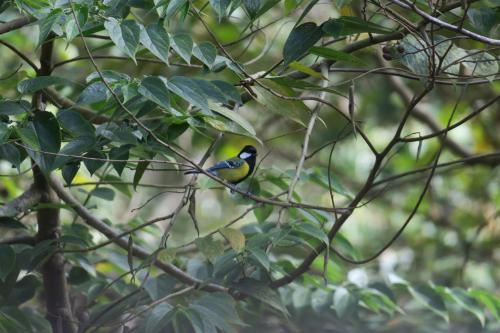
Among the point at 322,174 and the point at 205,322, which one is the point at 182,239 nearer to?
the point at 322,174

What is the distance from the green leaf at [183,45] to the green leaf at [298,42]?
0.22 metres

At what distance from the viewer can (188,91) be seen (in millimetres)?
1501

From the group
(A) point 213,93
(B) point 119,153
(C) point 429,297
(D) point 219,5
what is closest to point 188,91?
(A) point 213,93

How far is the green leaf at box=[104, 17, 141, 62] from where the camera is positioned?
1407 mm

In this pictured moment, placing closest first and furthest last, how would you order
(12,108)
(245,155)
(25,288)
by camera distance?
(12,108) < (25,288) < (245,155)

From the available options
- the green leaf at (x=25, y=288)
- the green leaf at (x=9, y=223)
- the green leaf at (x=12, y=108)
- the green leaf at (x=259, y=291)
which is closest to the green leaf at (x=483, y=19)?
the green leaf at (x=259, y=291)

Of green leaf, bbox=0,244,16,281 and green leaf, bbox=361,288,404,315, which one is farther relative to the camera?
green leaf, bbox=361,288,404,315

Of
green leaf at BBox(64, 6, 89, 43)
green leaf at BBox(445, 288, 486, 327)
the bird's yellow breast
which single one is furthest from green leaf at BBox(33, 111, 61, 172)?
green leaf at BBox(445, 288, 486, 327)

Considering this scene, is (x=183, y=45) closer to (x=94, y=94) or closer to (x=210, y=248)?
(x=94, y=94)

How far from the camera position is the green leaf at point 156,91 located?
144 centimetres

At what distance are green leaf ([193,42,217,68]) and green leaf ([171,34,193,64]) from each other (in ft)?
0.13

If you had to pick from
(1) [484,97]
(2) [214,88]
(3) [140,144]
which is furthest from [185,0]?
(1) [484,97]

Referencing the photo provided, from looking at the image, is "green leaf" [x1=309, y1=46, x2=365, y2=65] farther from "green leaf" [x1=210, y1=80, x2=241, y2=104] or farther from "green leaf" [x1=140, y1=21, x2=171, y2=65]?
"green leaf" [x1=140, y1=21, x2=171, y2=65]

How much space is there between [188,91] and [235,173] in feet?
2.48
